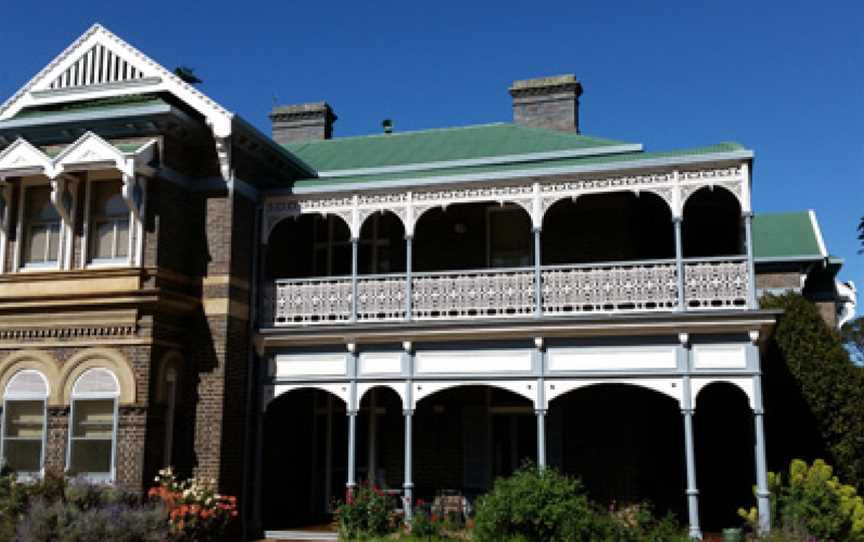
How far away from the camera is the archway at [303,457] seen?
1778cm

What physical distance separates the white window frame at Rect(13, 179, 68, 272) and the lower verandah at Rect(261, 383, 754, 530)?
194 inches

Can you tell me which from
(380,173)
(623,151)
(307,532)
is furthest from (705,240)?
(307,532)

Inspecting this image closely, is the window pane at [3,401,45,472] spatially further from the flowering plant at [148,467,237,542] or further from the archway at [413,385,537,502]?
the archway at [413,385,537,502]

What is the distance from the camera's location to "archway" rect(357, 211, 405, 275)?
19359mm

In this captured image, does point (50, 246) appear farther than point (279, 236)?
No

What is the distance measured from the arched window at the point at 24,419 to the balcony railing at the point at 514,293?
4.26 meters

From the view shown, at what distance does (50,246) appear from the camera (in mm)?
16422

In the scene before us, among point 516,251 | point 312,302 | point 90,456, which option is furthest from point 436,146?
point 90,456

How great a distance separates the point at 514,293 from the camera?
53.0 feet

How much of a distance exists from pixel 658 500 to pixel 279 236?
941 centimetres

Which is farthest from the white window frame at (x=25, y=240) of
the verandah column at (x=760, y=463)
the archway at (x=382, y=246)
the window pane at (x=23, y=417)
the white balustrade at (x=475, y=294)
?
the verandah column at (x=760, y=463)

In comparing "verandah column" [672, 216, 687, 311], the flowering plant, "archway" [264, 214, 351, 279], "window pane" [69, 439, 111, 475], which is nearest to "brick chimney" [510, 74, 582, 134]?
"archway" [264, 214, 351, 279]

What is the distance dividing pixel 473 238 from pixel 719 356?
19.5 ft

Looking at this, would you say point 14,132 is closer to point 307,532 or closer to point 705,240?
point 307,532
